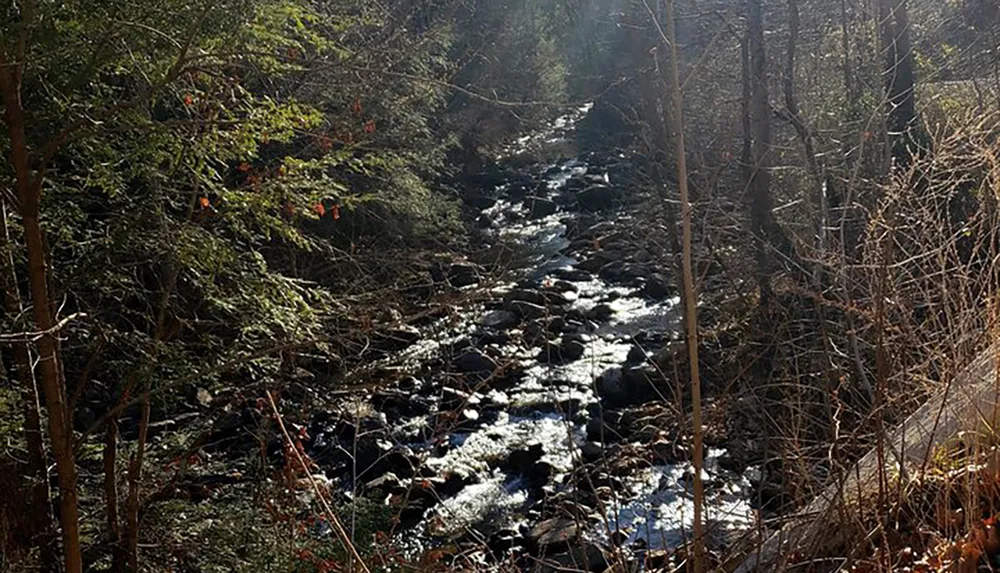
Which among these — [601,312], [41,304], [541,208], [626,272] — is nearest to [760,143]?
[601,312]

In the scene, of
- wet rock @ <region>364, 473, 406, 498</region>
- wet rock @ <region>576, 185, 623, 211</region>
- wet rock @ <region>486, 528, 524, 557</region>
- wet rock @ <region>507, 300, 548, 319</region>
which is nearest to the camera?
wet rock @ <region>486, 528, 524, 557</region>

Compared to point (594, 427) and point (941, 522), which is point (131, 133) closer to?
point (941, 522)

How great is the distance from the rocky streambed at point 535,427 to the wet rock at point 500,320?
25 millimetres

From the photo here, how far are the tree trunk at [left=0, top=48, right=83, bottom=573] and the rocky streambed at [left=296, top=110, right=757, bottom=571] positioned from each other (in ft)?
4.92

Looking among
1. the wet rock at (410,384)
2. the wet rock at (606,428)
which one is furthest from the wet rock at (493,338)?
the wet rock at (606,428)

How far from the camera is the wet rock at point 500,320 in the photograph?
12164mm

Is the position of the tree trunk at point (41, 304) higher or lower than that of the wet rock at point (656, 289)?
higher

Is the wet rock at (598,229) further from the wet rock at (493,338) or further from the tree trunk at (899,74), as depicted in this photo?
the tree trunk at (899,74)

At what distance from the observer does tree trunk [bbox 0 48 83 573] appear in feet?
10.4

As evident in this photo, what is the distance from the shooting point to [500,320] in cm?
1230

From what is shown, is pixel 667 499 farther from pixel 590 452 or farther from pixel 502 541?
pixel 590 452

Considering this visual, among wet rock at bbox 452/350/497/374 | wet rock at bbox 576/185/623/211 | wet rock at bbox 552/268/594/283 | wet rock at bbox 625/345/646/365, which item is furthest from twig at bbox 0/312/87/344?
wet rock at bbox 576/185/623/211

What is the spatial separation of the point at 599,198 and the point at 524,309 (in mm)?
7032

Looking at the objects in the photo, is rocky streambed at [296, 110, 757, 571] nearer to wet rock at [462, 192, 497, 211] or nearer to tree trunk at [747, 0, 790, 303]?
tree trunk at [747, 0, 790, 303]
